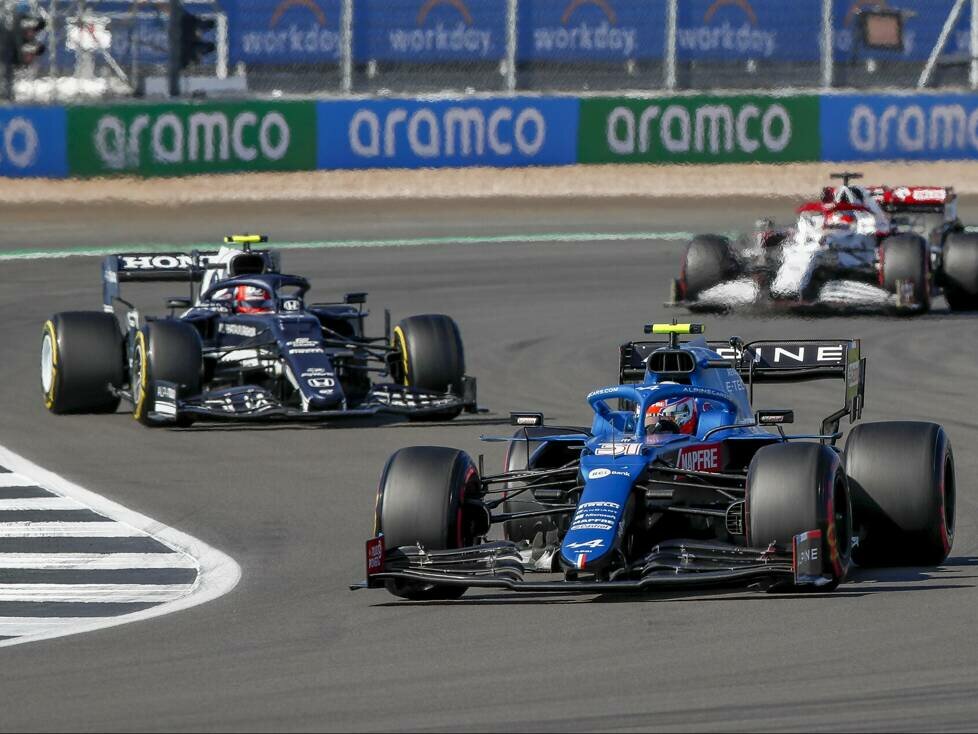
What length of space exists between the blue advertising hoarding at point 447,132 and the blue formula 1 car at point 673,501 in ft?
82.2

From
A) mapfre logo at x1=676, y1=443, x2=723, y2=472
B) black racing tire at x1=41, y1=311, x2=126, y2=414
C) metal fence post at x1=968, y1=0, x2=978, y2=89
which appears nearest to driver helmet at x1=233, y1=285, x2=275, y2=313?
black racing tire at x1=41, y1=311, x2=126, y2=414

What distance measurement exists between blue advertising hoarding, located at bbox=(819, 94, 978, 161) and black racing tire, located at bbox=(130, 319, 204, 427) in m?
22.3

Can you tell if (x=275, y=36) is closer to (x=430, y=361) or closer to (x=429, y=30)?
(x=429, y=30)

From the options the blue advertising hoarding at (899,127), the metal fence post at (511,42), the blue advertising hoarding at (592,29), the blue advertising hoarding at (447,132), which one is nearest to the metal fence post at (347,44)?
the blue advertising hoarding at (447,132)

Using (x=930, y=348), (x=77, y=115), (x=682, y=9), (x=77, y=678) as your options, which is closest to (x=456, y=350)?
(x=930, y=348)

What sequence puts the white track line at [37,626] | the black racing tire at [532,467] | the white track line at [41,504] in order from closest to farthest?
1. the white track line at [37,626]
2. the black racing tire at [532,467]
3. the white track line at [41,504]

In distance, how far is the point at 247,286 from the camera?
18.4 metres

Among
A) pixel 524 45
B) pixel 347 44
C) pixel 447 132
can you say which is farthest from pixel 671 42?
pixel 347 44

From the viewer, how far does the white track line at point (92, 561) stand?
11.9 m

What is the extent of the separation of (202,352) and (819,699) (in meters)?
10.2

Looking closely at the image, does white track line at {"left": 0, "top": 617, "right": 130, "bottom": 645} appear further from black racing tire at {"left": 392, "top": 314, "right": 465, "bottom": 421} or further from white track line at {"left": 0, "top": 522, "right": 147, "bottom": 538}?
black racing tire at {"left": 392, "top": 314, "right": 465, "bottom": 421}

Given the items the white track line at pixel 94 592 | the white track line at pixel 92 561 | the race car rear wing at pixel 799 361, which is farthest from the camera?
the race car rear wing at pixel 799 361

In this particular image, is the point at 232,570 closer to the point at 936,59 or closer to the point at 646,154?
the point at 646,154

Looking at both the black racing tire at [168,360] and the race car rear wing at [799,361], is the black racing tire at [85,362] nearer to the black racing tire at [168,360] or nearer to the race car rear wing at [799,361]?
the black racing tire at [168,360]
